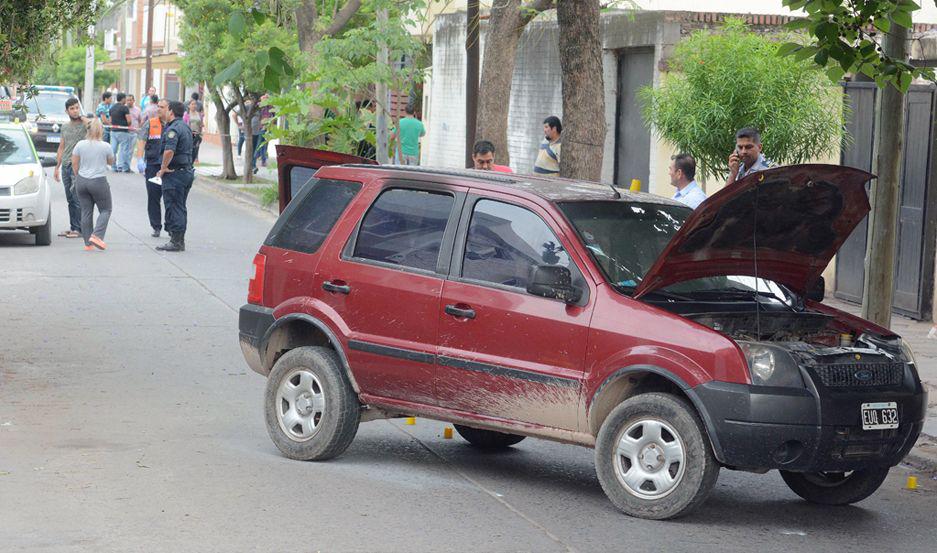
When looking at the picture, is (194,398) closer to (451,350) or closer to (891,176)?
(451,350)

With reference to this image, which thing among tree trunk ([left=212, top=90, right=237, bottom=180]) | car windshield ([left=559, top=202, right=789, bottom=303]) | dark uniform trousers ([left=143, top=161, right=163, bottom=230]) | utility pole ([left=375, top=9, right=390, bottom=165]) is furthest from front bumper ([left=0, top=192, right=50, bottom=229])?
tree trunk ([left=212, top=90, right=237, bottom=180])

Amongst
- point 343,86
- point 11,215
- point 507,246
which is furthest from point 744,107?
point 11,215

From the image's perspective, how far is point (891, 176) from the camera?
32.3ft

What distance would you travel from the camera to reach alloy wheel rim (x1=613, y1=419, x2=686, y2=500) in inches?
267

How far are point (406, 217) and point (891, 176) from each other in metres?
3.80

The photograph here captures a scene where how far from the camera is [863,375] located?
22.6ft

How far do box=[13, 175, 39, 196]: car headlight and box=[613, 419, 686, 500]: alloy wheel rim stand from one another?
1378cm

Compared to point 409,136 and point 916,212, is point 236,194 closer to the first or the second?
point 409,136

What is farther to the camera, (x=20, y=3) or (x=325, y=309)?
(x=20, y=3)

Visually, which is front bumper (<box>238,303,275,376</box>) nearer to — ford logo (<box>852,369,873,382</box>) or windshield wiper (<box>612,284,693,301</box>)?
windshield wiper (<box>612,284,693,301</box>)

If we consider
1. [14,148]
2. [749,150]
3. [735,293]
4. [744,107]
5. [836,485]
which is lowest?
[836,485]

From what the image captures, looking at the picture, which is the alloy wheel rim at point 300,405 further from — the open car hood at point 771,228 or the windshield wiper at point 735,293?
the windshield wiper at point 735,293

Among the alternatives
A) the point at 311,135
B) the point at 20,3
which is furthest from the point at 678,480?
the point at 311,135

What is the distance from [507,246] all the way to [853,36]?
294cm
